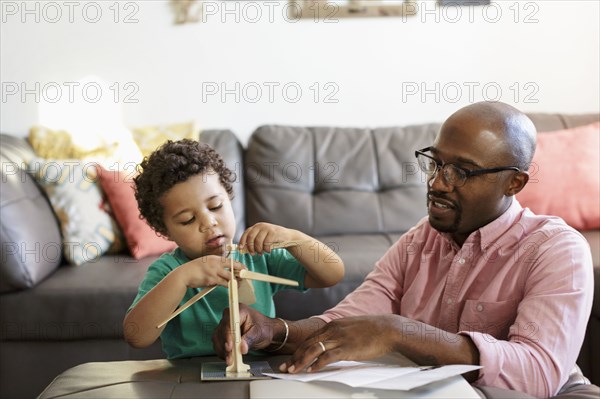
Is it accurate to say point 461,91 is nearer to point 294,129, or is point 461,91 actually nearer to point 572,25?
point 572,25

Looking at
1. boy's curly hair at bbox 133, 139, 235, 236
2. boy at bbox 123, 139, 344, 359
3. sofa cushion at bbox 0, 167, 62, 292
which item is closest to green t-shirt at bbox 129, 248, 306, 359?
boy at bbox 123, 139, 344, 359

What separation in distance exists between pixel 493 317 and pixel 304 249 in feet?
1.41

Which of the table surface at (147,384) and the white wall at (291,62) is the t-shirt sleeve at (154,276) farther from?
the white wall at (291,62)

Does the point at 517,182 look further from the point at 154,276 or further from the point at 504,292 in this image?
the point at 154,276

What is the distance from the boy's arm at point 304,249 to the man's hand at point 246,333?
0.45 ft

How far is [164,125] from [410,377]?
245 cm

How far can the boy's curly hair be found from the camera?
170 cm

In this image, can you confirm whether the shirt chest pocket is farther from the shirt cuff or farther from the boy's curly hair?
the boy's curly hair

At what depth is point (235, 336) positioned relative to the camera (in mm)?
1316

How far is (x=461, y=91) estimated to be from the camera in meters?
3.59

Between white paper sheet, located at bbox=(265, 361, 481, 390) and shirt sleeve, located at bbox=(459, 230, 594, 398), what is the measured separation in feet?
0.31

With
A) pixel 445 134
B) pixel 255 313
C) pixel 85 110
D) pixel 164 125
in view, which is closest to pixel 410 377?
pixel 255 313

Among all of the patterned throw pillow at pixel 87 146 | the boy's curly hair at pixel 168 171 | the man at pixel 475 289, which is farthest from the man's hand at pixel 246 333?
the patterned throw pillow at pixel 87 146

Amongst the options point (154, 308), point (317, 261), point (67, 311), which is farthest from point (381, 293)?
point (67, 311)
